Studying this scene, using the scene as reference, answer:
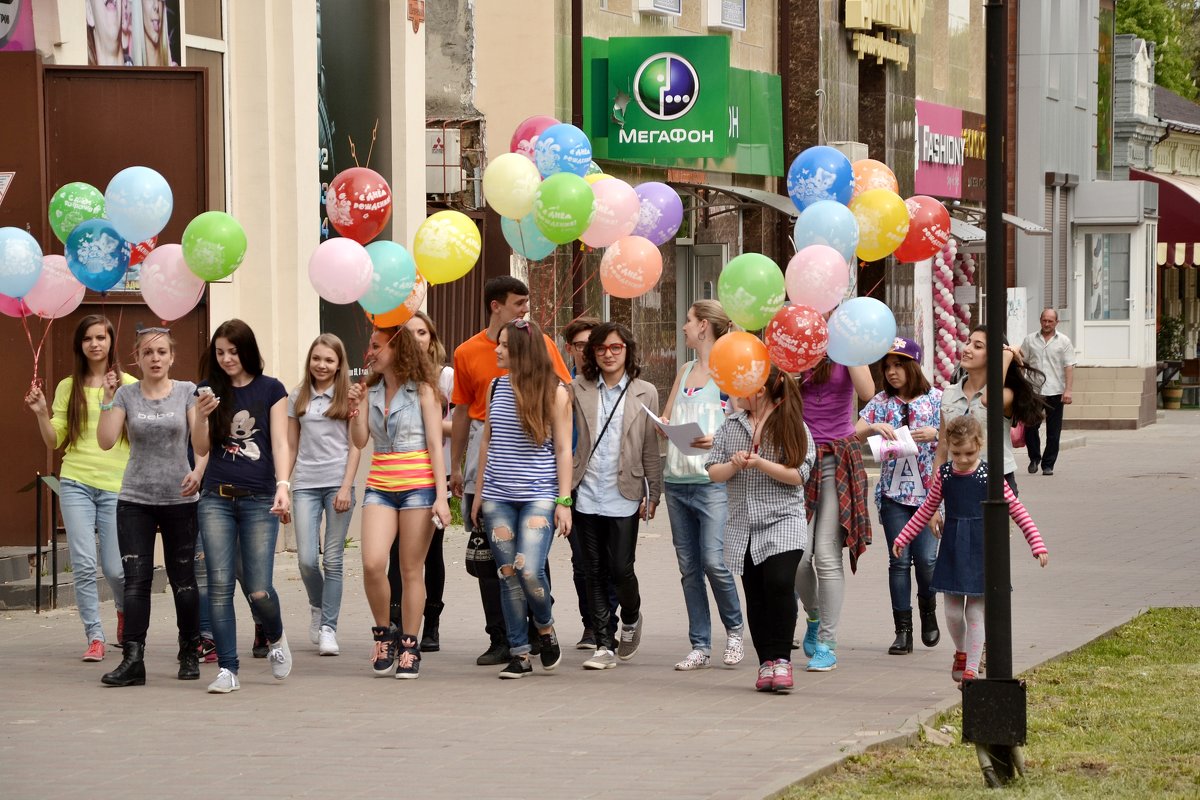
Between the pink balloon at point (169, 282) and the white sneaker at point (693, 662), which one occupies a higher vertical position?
the pink balloon at point (169, 282)

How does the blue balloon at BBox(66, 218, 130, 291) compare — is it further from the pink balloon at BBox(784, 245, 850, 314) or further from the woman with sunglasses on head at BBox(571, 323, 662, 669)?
the pink balloon at BBox(784, 245, 850, 314)

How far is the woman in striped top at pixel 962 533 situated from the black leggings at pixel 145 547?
11.5 ft

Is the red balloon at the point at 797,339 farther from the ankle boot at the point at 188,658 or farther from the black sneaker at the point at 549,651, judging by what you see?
the ankle boot at the point at 188,658

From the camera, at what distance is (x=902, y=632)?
1066cm

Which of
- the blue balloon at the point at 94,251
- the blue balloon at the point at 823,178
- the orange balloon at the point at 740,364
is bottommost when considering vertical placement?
the orange balloon at the point at 740,364

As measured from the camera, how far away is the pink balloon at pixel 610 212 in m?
10.6

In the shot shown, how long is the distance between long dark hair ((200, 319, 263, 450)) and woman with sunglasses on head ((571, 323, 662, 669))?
169cm

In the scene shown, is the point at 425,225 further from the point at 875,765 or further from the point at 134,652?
the point at 875,765

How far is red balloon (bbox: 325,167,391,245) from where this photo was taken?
33.6ft

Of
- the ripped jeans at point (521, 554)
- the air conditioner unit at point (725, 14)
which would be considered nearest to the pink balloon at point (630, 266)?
the ripped jeans at point (521, 554)

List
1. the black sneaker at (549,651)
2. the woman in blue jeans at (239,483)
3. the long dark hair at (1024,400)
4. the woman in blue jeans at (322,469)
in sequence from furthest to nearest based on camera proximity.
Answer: the long dark hair at (1024,400) < the woman in blue jeans at (322,469) < the black sneaker at (549,651) < the woman in blue jeans at (239,483)

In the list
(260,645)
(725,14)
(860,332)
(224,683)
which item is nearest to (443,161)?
(725,14)

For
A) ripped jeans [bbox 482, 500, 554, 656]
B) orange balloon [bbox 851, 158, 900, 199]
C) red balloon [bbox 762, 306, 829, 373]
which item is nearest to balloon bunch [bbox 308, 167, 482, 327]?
ripped jeans [bbox 482, 500, 554, 656]

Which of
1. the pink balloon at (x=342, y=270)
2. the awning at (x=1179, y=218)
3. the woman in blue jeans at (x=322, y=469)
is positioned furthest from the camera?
the awning at (x=1179, y=218)
